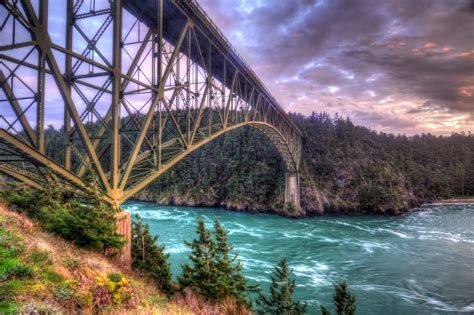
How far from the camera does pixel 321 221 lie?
45.5m

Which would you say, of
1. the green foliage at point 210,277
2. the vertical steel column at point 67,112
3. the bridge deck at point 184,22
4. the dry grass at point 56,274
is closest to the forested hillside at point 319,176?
the bridge deck at point 184,22

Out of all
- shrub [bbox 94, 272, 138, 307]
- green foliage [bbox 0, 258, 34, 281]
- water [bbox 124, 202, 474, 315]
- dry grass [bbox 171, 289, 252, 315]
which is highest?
green foliage [bbox 0, 258, 34, 281]

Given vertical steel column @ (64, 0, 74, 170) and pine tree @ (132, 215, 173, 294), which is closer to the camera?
vertical steel column @ (64, 0, 74, 170)

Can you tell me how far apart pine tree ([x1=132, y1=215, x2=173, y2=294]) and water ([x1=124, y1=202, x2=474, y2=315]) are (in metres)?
7.72

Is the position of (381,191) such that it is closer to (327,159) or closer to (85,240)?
(327,159)

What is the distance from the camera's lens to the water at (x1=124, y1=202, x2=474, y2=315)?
17.3m

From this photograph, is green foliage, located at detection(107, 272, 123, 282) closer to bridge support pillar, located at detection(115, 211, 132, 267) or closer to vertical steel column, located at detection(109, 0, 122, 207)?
bridge support pillar, located at detection(115, 211, 132, 267)

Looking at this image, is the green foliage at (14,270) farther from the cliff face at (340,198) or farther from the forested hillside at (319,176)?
the forested hillside at (319,176)

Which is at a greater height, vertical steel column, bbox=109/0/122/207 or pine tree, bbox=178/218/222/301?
vertical steel column, bbox=109/0/122/207

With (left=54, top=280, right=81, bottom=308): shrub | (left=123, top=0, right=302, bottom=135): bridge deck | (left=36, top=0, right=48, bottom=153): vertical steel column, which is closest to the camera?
(left=54, top=280, right=81, bottom=308): shrub

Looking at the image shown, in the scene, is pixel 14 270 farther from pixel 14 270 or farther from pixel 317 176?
pixel 317 176

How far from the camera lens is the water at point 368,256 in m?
17.3

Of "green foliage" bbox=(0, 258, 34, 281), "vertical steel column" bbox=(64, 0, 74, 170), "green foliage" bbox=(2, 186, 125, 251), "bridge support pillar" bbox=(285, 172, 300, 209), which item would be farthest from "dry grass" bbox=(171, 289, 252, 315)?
"bridge support pillar" bbox=(285, 172, 300, 209)

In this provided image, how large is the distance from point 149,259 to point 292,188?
148 ft
